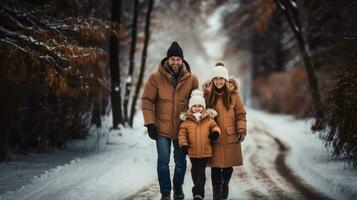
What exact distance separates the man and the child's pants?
239mm

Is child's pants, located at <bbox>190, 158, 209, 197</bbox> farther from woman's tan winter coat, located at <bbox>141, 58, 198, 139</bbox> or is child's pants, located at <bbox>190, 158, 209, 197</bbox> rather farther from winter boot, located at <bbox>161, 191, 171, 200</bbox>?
woman's tan winter coat, located at <bbox>141, 58, 198, 139</bbox>

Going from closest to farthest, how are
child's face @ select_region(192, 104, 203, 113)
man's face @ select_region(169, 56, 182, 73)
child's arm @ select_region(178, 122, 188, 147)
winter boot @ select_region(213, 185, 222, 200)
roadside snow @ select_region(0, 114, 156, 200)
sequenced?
1. child's arm @ select_region(178, 122, 188, 147)
2. child's face @ select_region(192, 104, 203, 113)
3. winter boot @ select_region(213, 185, 222, 200)
4. man's face @ select_region(169, 56, 182, 73)
5. roadside snow @ select_region(0, 114, 156, 200)

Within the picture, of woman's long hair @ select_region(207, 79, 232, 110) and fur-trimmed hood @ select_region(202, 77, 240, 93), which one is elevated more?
fur-trimmed hood @ select_region(202, 77, 240, 93)

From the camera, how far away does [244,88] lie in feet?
164

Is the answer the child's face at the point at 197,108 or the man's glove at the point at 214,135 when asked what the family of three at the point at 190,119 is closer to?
the child's face at the point at 197,108

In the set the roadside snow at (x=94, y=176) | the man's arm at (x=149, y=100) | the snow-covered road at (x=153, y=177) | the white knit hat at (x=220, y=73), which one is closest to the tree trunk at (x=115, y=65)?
the snow-covered road at (x=153, y=177)

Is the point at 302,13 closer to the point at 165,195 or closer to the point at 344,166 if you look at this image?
the point at 344,166

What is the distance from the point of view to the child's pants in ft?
24.5

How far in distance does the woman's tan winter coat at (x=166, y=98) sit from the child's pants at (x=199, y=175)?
52 cm

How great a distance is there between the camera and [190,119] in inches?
296

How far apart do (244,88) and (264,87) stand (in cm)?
1426

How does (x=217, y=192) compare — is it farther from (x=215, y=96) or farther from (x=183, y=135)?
(x=215, y=96)

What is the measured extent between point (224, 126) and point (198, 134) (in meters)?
0.49

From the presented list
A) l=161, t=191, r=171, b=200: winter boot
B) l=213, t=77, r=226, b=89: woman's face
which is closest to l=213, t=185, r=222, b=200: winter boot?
l=161, t=191, r=171, b=200: winter boot
